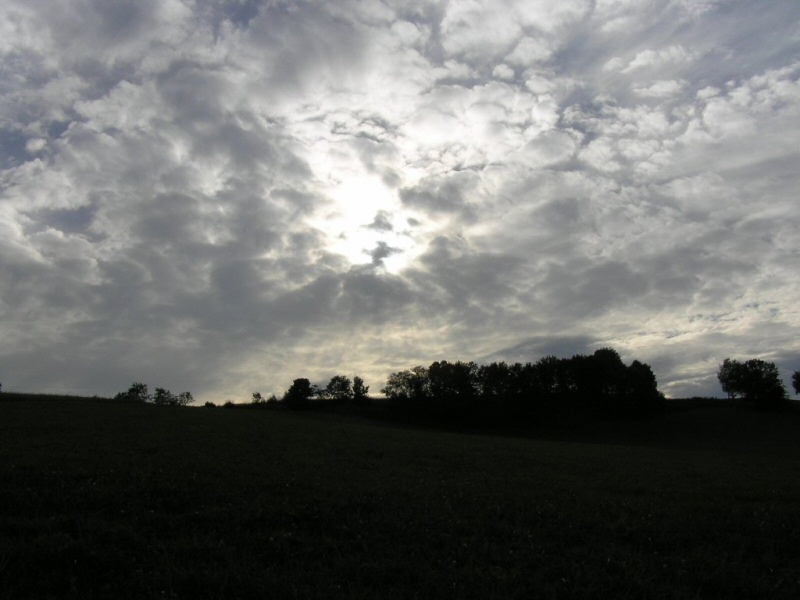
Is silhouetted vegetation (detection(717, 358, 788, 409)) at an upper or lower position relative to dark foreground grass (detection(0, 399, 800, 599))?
upper

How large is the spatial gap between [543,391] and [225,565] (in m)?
100.0

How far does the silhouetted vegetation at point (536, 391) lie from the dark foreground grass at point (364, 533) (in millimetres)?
77901

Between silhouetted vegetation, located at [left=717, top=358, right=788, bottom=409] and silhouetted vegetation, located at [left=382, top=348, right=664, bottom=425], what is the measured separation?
19.4 metres

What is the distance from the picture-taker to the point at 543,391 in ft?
335

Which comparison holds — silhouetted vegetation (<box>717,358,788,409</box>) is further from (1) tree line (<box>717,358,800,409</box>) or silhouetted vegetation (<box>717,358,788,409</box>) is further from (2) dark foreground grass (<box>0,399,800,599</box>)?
(2) dark foreground grass (<box>0,399,800,599</box>)

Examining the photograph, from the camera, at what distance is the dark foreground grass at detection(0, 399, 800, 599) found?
307 inches

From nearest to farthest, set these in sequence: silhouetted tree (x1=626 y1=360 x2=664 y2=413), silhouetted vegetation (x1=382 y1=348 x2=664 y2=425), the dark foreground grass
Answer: the dark foreground grass
silhouetted vegetation (x1=382 y1=348 x2=664 y2=425)
silhouetted tree (x1=626 y1=360 x2=664 y2=413)

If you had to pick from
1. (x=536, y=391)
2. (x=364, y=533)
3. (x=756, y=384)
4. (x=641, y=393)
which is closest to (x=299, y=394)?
(x=536, y=391)

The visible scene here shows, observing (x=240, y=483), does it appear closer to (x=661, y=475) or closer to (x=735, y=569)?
(x=735, y=569)

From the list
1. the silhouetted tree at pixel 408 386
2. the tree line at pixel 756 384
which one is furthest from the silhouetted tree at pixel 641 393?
the silhouetted tree at pixel 408 386

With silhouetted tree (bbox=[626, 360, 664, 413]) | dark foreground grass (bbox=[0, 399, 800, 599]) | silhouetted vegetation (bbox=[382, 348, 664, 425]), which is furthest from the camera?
silhouetted tree (bbox=[626, 360, 664, 413])

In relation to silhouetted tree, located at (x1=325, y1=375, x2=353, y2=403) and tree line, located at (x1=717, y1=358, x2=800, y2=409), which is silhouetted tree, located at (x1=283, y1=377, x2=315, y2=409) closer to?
silhouetted tree, located at (x1=325, y1=375, x2=353, y2=403)

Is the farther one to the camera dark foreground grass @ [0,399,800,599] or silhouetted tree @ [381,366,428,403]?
silhouetted tree @ [381,366,428,403]

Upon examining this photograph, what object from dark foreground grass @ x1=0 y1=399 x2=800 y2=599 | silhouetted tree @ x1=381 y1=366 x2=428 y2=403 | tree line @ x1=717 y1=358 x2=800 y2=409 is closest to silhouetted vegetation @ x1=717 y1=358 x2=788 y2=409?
tree line @ x1=717 y1=358 x2=800 y2=409
